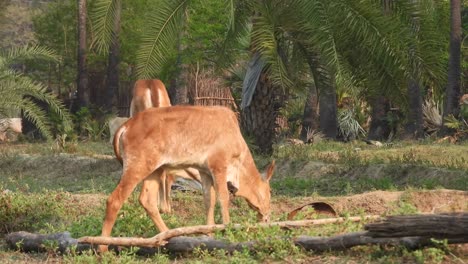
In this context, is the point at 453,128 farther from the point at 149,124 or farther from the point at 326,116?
the point at 149,124

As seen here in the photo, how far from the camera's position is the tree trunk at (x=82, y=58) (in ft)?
103

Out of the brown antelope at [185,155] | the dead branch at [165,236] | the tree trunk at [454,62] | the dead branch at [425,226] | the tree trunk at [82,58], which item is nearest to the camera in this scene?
the dead branch at [425,226]

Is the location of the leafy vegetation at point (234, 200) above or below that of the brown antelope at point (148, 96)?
below

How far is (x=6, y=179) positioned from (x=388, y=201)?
25.7 ft

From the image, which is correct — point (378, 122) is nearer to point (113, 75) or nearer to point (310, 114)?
point (310, 114)

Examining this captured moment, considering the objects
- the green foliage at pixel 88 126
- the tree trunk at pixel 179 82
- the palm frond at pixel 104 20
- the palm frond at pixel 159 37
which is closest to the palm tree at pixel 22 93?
the palm frond at pixel 104 20

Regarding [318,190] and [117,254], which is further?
[318,190]

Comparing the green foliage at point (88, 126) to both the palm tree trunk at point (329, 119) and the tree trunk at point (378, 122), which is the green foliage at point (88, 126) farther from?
the tree trunk at point (378, 122)

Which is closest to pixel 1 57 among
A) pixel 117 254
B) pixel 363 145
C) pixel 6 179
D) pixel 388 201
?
pixel 6 179

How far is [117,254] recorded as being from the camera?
924 centimetres

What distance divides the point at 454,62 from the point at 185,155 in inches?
629

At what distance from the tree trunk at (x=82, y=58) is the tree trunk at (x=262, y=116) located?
13060mm

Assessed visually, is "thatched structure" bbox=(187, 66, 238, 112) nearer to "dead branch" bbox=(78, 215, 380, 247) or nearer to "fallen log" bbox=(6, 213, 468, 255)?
"fallen log" bbox=(6, 213, 468, 255)

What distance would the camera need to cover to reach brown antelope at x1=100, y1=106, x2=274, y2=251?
9.56 m
